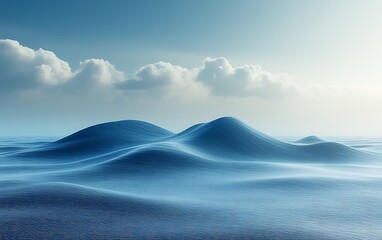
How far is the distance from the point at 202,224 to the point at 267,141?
46.8 meters

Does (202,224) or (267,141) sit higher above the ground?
(267,141)

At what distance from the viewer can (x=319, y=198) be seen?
17609 mm

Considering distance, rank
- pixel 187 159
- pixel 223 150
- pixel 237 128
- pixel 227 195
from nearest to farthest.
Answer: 1. pixel 227 195
2. pixel 187 159
3. pixel 223 150
4. pixel 237 128

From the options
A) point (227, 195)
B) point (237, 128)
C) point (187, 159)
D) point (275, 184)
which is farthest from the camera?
point (237, 128)

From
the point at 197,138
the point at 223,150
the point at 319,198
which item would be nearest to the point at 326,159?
the point at 223,150

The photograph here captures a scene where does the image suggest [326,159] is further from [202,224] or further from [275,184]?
[202,224]

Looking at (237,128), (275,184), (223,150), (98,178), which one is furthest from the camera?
(237,128)

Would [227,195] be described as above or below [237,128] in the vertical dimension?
below

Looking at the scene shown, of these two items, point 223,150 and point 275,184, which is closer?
point 275,184

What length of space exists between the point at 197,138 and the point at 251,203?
3873cm

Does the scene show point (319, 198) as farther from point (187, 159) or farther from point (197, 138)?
point (197, 138)

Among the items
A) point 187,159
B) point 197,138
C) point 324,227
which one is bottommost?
point 324,227

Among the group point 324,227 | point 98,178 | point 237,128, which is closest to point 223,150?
point 237,128

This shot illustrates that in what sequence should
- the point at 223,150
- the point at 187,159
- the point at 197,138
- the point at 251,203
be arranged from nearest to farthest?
the point at 251,203
the point at 187,159
the point at 223,150
the point at 197,138
